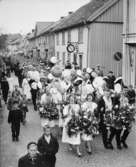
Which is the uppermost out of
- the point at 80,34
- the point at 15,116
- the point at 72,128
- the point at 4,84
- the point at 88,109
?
the point at 80,34

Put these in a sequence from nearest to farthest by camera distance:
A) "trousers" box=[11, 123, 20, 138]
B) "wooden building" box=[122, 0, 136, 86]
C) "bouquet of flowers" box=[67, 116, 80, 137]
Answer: "bouquet of flowers" box=[67, 116, 80, 137]
"trousers" box=[11, 123, 20, 138]
"wooden building" box=[122, 0, 136, 86]

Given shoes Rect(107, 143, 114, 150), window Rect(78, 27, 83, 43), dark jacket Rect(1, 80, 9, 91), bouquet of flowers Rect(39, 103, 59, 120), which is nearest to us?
shoes Rect(107, 143, 114, 150)

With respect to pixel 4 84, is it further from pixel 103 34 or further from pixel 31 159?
pixel 31 159

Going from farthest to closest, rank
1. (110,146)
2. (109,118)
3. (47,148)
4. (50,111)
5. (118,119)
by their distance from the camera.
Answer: (50,111), (110,146), (109,118), (118,119), (47,148)

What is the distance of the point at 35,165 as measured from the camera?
6109mm

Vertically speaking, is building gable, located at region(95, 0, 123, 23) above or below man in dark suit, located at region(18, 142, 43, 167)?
above

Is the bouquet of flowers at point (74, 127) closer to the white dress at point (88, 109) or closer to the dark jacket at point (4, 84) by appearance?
the white dress at point (88, 109)

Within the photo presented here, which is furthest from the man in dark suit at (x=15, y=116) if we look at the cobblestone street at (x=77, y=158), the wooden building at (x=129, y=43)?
the wooden building at (x=129, y=43)

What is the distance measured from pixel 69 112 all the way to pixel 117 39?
61.5 feet

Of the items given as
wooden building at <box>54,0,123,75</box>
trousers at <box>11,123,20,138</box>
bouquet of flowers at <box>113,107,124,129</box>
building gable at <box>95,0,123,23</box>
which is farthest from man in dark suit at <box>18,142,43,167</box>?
building gable at <box>95,0,123,23</box>

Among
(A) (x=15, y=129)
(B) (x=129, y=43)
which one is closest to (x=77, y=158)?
(A) (x=15, y=129)

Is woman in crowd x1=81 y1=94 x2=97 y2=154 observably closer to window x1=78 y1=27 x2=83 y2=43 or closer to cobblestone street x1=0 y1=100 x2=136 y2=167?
cobblestone street x1=0 y1=100 x2=136 y2=167

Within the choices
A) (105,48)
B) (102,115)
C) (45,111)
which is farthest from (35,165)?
(105,48)

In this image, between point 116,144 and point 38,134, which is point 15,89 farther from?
point 116,144
